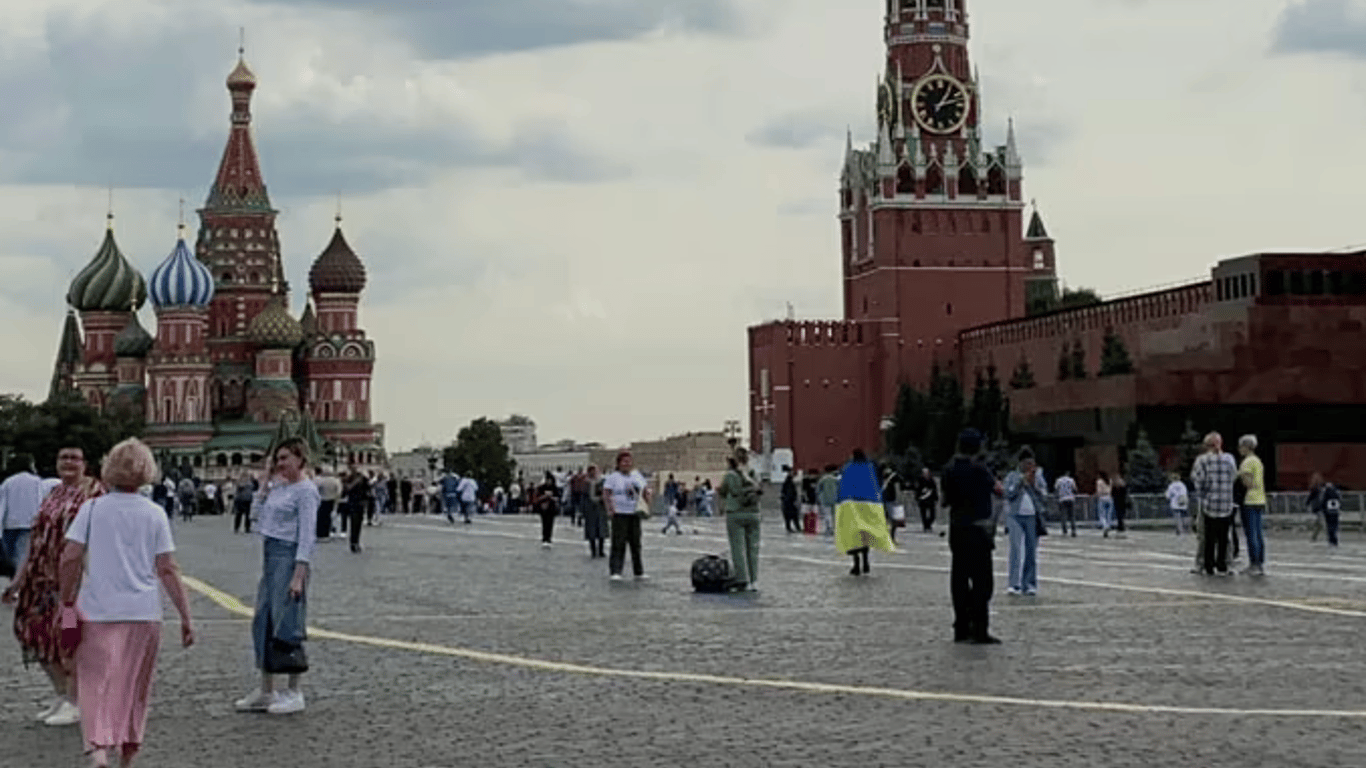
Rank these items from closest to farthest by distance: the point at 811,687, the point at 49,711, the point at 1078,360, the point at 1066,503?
1. the point at 49,711
2. the point at 811,687
3. the point at 1066,503
4. the point at 1078,360

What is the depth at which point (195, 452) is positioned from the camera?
11281 centimetres

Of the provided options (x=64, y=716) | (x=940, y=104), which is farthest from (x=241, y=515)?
(x=940, y=104)

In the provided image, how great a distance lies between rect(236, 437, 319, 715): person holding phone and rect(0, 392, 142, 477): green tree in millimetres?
79295

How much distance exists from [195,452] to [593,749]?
10595cm

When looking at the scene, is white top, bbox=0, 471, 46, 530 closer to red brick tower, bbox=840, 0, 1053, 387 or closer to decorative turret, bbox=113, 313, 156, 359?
red brick tower, bbox=840, 0, 1053, 387

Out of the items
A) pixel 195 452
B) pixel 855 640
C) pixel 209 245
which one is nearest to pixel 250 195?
pixel 209 245

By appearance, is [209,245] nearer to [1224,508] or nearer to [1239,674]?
[1224,508]

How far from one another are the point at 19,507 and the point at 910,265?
96.6 metres

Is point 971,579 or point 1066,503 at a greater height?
point 1066,503

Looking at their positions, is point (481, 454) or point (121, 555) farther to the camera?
point (481, 454)

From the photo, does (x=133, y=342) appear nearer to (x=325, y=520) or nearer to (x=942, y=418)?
(x=942, y=418)

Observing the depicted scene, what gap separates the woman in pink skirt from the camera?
8797mm

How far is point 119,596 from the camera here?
8930 mm

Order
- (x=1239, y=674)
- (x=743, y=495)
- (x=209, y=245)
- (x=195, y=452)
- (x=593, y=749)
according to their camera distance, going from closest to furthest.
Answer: (x=593, y=749) < (x=1239, y=674) < (x=743, y=495) < (x=195, y=452) < (x=209, y=245)
